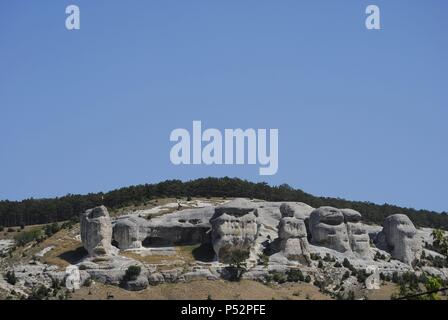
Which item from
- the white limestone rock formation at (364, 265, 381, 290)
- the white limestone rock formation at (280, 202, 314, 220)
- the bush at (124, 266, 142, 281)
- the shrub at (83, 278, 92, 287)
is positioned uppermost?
the white limestone rock formation at (280, 202, 314, 220)

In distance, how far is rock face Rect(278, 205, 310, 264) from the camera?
2891 inches

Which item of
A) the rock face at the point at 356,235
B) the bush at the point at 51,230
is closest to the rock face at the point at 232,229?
the rock face at the point at 356,235

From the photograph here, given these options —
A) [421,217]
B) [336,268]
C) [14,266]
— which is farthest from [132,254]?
[421,217]

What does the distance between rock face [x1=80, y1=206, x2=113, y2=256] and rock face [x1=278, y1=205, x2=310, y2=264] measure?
13.1 meters

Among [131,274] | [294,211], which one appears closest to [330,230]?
[294,211]

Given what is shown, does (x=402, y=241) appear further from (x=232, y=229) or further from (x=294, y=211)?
(x=232, y=229)

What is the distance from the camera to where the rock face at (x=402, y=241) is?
261 ft

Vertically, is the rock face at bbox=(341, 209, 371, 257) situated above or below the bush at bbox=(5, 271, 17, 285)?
above

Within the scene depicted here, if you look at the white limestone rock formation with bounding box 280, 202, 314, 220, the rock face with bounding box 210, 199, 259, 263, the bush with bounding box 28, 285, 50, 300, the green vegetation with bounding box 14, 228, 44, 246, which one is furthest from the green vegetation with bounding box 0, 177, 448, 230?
the bush with bounding box 28, 285, 50, 300

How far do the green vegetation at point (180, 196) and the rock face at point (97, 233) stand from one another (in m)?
16.4

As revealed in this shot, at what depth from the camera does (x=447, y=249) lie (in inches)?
1719

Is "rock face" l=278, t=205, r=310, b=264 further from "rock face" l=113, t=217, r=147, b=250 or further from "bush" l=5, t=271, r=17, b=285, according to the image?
"bush" l=5, t=271, r=17, b=285

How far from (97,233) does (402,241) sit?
25465mm
